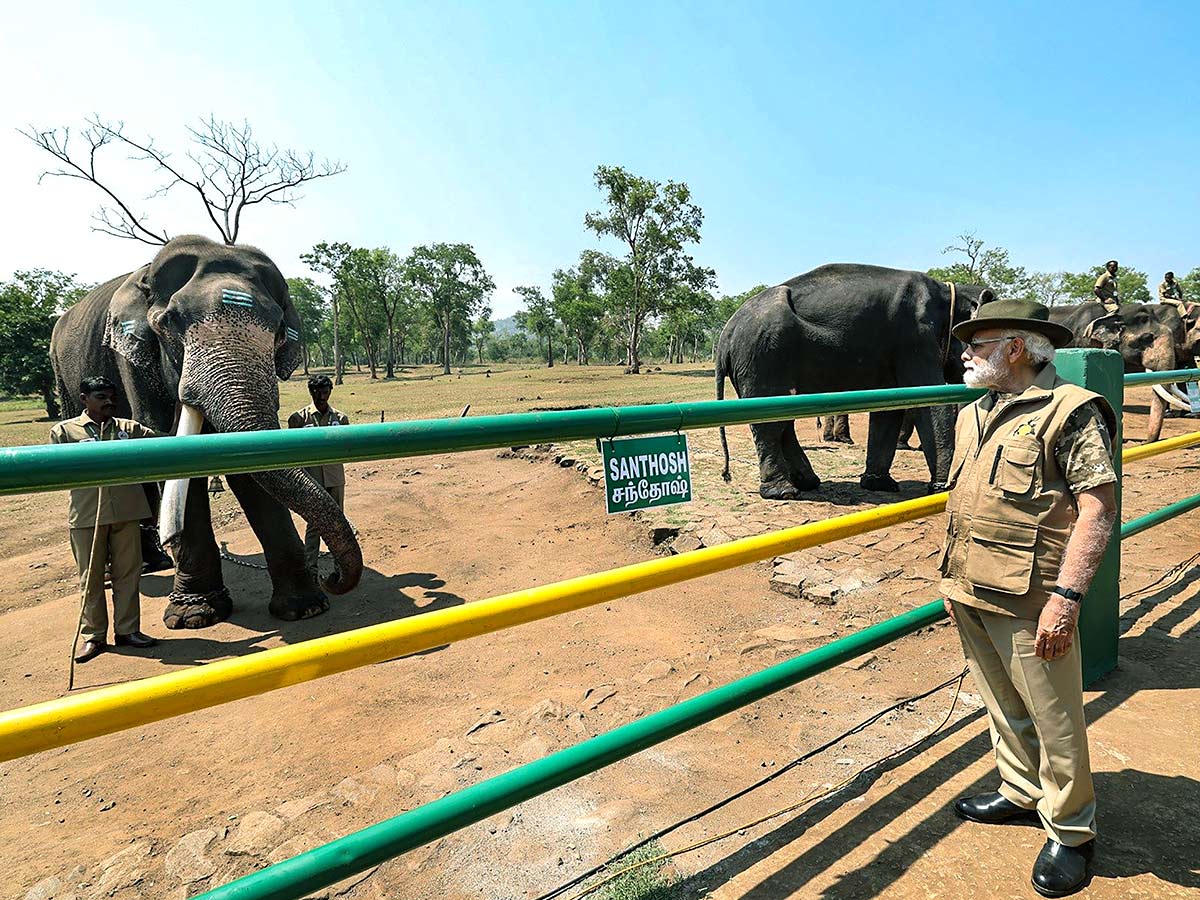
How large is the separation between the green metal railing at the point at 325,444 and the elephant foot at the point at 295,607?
3967 mm

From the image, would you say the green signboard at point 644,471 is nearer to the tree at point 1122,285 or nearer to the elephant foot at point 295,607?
the elephant foot at point 295,607

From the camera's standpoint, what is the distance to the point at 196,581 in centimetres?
476

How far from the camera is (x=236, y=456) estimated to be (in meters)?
1.09

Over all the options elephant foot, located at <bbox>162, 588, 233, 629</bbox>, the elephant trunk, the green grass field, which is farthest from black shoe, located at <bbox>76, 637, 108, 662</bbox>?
the green grass field

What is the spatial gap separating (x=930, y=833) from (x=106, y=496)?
4.77m

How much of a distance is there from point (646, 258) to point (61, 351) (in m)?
34.3

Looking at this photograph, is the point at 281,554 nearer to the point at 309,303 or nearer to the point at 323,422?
the point at 323,422

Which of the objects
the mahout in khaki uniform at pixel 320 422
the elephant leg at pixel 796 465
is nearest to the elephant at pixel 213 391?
the mahout in khaki uniform at pixel 320 422

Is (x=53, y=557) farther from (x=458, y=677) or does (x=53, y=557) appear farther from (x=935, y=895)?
(x=935, y=895)

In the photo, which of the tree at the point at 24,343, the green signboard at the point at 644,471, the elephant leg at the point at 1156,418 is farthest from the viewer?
the tree at the point at 24,343

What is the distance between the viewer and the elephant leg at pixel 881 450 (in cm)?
662

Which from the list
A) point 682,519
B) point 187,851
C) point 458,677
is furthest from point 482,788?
point 682,519

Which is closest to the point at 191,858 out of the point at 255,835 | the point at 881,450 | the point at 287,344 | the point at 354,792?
the point at 255,835

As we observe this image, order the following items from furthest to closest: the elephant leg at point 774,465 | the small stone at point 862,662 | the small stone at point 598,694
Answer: the elephant leg at point 774,465
the small stone at point 862,662
the small stone at point 598,694
